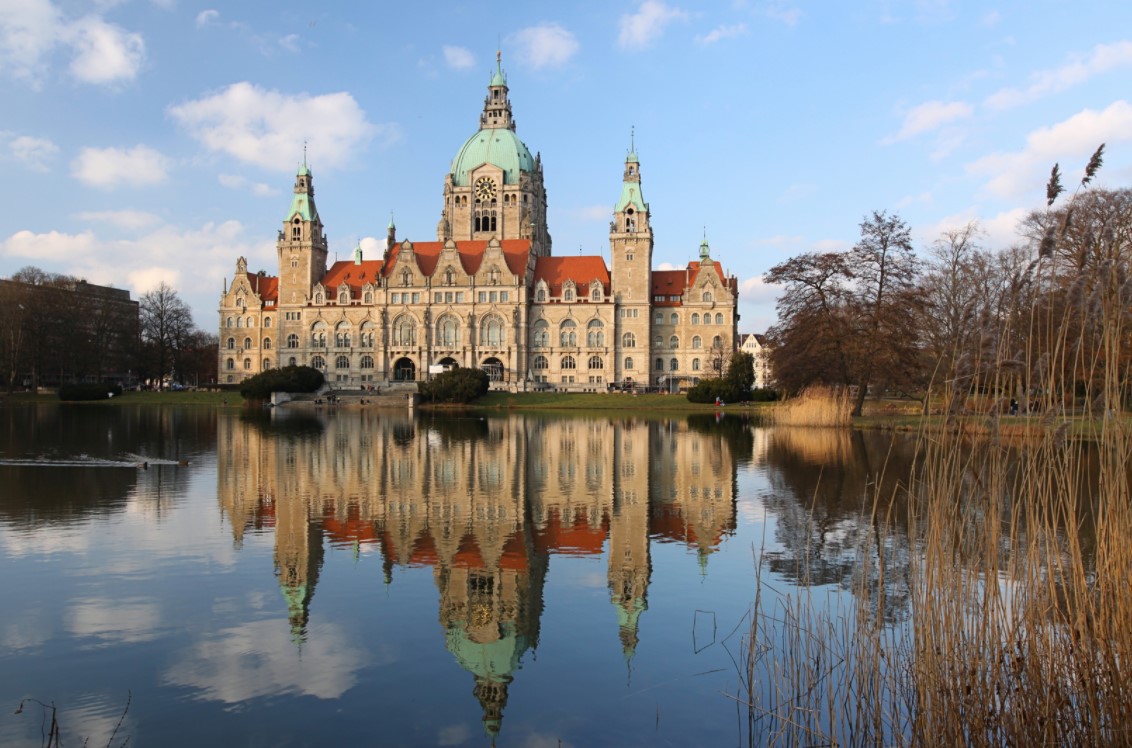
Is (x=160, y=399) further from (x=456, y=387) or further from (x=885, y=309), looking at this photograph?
(x=885, y=309)

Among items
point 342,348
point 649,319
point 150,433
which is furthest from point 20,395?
point 649,319

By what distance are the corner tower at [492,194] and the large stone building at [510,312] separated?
641 cm

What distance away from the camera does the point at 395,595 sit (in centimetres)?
1133

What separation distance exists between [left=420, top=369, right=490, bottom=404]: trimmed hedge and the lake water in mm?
45604

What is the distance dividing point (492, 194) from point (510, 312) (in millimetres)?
20286

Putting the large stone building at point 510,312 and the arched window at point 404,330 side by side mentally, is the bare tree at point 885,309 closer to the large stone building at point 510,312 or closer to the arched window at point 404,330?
the large stone building at point 510,312

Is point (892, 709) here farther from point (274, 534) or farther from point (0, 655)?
point (274, 534)

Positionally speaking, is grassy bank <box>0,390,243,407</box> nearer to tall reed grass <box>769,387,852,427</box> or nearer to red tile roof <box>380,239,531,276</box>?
red tile roof <box>380,239,531,276</box>

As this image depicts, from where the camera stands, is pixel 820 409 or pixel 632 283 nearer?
pixel 820 409

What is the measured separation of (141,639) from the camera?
9438mm

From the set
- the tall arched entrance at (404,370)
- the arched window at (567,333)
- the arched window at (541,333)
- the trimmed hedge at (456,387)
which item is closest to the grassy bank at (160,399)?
the trimmed hedge at (456,387)

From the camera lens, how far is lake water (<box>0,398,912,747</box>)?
766 centimetres

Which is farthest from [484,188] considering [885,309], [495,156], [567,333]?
[885,309]

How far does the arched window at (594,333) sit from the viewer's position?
92250 millimetres
